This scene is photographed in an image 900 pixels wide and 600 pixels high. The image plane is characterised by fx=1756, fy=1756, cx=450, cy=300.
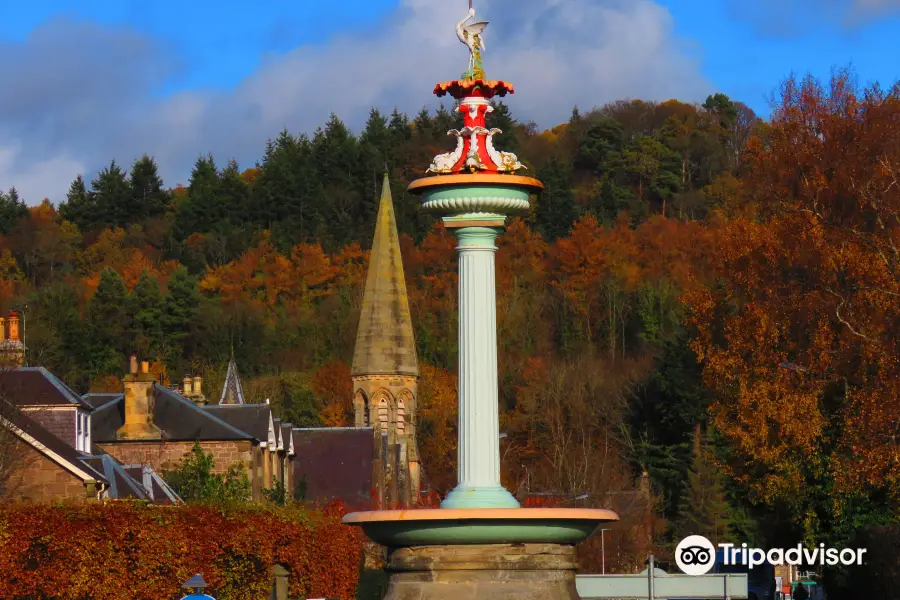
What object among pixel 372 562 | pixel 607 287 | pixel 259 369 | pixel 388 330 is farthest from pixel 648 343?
pixel 372 562

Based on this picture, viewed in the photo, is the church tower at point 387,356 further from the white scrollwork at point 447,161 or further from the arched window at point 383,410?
the white scrollwork at point 447,161

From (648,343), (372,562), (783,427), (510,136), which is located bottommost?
(372,562)

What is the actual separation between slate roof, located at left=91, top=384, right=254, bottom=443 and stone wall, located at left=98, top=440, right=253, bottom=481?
0.20 meters

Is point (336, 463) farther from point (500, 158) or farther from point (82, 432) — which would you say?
point (500, 158)

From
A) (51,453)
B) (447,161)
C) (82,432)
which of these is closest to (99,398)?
(82,432)

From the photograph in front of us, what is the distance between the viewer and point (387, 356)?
282 ft

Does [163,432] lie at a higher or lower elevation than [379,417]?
lower

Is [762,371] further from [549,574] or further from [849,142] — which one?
[549,574]

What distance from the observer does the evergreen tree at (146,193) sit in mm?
120000

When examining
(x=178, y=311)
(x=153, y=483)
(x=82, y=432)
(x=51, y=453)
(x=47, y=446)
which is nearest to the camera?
(x=51, y=453)

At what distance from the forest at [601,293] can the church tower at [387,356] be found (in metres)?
2.78

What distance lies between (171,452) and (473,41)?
35125 mm

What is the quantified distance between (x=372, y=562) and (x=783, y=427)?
28.7 m

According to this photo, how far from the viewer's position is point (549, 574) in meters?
16.0
